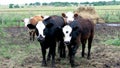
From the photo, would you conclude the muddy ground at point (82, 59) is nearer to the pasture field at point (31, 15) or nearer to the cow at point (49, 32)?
the cow at point (49, 32)

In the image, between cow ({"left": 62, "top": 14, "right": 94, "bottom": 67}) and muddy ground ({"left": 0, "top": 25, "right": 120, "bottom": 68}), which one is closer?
cow ({"left": 62, "top": 14, "right": 94, "bottom": 67})

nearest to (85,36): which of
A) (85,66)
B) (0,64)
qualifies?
(85,66)

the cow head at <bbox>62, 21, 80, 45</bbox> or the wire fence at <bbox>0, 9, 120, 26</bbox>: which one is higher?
the cow head at <bbox>62, 21, 80, 45</bbox>

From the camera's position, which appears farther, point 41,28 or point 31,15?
point 31,15

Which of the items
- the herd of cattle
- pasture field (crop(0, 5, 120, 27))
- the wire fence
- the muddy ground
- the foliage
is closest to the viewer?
the herd of cattle

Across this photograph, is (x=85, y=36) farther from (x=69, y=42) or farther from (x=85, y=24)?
(x=69, y=42)

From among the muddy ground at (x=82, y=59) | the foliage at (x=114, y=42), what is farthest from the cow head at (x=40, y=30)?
the foliage at (x=114, y=42)

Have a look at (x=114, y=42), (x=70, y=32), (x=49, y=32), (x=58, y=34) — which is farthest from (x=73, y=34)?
(x=114, y=42)

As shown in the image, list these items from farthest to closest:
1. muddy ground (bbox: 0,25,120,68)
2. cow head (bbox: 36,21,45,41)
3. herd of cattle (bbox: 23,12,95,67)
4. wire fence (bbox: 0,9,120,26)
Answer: wire fence (bbox: 0,9,120,26) → muddy ground (bbox: 0,25,120,68) → herd of cattle (bbox: 23,12,95,67) → cow head (bbox: 36,21,45,41)

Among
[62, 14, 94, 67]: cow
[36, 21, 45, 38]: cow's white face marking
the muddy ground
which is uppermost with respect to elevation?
[36, 21, 45, 38]: cow's white face marking

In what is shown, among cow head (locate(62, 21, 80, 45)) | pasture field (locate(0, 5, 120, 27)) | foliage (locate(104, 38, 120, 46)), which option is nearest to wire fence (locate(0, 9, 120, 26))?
pasture field (locate(0, 5, 120, 27))

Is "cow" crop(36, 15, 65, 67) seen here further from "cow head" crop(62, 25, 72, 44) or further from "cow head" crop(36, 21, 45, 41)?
"cow head" crop(62, 25, 72, 44)

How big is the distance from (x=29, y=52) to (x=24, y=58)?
1.24 m

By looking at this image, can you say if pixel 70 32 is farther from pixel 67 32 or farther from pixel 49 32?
pixel 49 32
